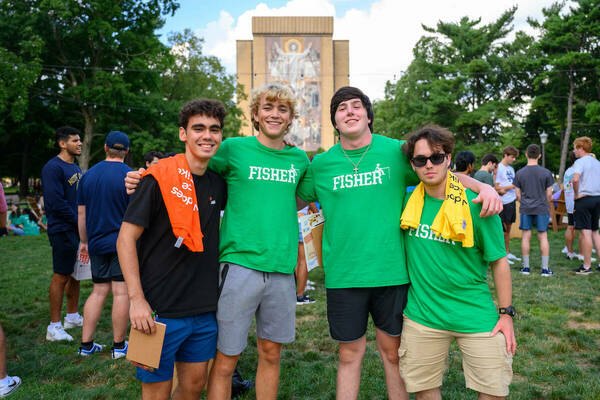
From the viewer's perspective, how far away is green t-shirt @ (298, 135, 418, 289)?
238 centimetres

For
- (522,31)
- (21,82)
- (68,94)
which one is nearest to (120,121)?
(68,94)

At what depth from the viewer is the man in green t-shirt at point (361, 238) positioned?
7.85 feet

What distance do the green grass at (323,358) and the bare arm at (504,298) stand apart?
1251 mm

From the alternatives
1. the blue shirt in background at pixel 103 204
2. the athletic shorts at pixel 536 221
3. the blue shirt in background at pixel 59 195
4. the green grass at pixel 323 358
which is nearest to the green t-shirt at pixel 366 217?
the green grass at pixel 323 358

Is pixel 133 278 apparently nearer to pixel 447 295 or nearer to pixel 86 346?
pixel 447 295

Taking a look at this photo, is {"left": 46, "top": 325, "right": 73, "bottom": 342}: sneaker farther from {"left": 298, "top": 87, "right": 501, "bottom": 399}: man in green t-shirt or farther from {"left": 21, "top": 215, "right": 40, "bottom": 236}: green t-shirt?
{"left": 21, "top": 215, "right": 40, "bottom": 236}: green t-shirt

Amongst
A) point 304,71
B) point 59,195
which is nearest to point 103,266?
point 59,195

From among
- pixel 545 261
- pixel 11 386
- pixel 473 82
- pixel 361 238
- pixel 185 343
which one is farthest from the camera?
pixel 473 82

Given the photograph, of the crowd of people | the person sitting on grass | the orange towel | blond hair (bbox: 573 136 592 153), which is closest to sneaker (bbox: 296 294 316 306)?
the crowd of people

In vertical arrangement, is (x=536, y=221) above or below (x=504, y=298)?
below

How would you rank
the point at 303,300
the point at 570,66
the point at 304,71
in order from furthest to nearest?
the point at 304,71 < the point at 570,66 < the point at 303,300

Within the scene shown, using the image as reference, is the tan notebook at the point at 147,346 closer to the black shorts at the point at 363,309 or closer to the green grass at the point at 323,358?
the black shorts at the point at 363,309

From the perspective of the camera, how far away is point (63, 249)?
14.9ft

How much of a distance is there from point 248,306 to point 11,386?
96.0 inches
